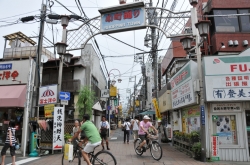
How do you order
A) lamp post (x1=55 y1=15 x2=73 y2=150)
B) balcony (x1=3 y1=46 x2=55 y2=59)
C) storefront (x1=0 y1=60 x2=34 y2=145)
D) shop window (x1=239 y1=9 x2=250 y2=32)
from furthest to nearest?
balcony (x1=3 y1=46 x2=55 y2=59) < shop window (x1=239 y1=9 x2=250 y2=32) < storefront (x1=0 y1=60 x2=34 y2=145) < lamp post (x1=55 y1=15 x2=73 y2=150)

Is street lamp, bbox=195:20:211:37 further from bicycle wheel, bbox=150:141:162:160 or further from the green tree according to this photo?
the green tree

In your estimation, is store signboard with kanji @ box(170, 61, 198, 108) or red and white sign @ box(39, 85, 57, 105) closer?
store signboard with kanji @ box(170, 61, 198, 108)

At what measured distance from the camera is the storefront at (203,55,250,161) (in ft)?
28.0

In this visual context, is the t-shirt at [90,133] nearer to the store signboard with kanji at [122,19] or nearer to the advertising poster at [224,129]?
the store signboard with kanji at [122,19]

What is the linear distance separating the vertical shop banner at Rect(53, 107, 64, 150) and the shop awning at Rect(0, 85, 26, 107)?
265 cm

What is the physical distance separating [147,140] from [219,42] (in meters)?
8.66

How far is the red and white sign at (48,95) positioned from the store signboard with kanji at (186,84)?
6.69m

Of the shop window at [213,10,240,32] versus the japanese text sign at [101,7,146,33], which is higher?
the shop window at [213,10,240,32]

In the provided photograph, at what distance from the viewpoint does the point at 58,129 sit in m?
10.9

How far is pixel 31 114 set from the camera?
11875 millimetres

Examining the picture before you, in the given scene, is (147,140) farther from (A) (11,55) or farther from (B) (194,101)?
(A) (11,55)

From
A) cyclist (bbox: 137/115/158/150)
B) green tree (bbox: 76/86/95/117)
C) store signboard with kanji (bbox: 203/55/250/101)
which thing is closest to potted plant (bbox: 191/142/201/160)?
cyclist (bbox: 137/115/158/150)

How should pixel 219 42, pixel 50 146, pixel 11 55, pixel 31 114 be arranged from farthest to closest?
pixel 11 55, pixel 219 42, pixel 31 114, pixel 50 146

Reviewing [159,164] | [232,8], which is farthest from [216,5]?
[159,164]
